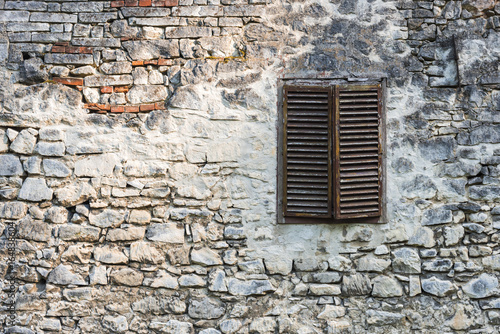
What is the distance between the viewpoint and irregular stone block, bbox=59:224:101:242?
355 centimetres

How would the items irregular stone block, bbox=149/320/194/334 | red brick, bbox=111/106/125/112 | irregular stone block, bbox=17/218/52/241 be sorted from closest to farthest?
irregular stone block, bbox=149/320/194/334, irregular stone block, bbox=17/218/52/241, red brick, bbox=111/106/125/112

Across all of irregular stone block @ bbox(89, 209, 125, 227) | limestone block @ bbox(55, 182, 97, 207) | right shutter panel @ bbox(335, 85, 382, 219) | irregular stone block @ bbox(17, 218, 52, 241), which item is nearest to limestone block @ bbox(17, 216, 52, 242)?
irregular stone block @ bbox(17, 218, 52, 241)

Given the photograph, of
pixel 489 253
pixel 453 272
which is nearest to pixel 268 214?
pixel 453 272

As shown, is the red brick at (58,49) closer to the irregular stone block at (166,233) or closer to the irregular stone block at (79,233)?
the irregular stone block at (79,233)

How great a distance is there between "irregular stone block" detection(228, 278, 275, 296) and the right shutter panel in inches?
30.7

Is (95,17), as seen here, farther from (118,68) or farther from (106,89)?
(106,89)

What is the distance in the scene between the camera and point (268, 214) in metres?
3.57

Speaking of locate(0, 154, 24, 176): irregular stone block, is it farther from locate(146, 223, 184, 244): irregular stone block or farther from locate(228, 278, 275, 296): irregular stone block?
locate(228, 278, 275, 296): irregular stone block

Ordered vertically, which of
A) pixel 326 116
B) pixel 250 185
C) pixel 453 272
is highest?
→ pixel 326 116

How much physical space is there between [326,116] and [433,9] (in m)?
1.29

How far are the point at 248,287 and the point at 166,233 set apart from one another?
0.78 metres

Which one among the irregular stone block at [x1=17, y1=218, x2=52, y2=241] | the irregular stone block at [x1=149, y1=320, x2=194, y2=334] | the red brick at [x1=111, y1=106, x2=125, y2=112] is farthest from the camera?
the red brick at [x1=111, y1=106, x2=125, y2=112]

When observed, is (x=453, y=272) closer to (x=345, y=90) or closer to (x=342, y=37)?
(x=345, y=90)

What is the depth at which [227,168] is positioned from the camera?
11.8 ft
